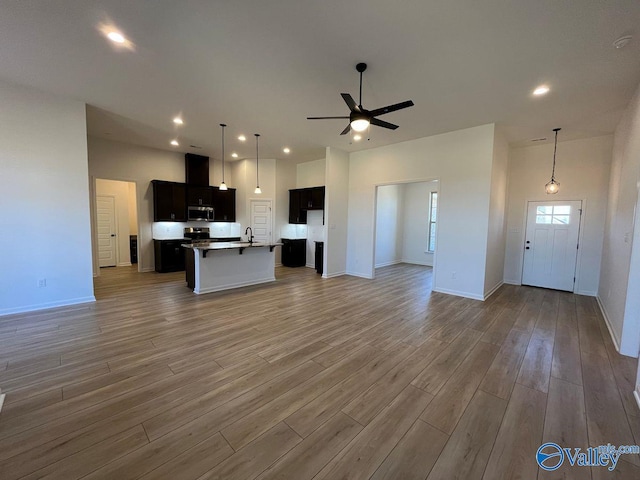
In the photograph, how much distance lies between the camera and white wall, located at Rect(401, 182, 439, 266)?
28.6 feet

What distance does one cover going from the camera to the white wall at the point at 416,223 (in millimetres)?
8711

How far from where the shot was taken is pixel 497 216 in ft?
17.9

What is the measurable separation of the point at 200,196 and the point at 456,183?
22.0ft

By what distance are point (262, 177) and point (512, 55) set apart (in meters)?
A: 6.58

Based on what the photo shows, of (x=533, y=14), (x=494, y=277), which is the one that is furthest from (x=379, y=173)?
(x=533, y=14)

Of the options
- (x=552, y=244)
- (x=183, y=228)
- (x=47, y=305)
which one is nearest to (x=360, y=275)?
(x=552, y=244)

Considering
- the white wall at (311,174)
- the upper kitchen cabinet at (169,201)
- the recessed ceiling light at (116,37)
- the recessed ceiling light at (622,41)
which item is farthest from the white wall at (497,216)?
the upper kitchen cabinet at (169,201)

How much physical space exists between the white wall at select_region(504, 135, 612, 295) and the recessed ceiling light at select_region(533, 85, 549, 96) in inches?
117

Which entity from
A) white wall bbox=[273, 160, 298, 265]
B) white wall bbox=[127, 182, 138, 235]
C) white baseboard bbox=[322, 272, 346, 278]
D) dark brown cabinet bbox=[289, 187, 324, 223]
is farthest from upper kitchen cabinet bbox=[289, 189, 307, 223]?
white wall bbox=[127, 182, 138, 235]

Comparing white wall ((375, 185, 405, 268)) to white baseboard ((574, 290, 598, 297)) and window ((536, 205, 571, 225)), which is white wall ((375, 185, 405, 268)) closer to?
window ((536, 205, 571, 225))

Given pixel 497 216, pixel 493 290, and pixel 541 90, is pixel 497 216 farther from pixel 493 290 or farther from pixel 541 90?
pixel 541 90

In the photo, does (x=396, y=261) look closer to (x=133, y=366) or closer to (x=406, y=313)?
(x=406, y=313)

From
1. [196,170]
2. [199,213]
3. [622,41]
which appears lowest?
[199,213]

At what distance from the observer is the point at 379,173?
638cm
